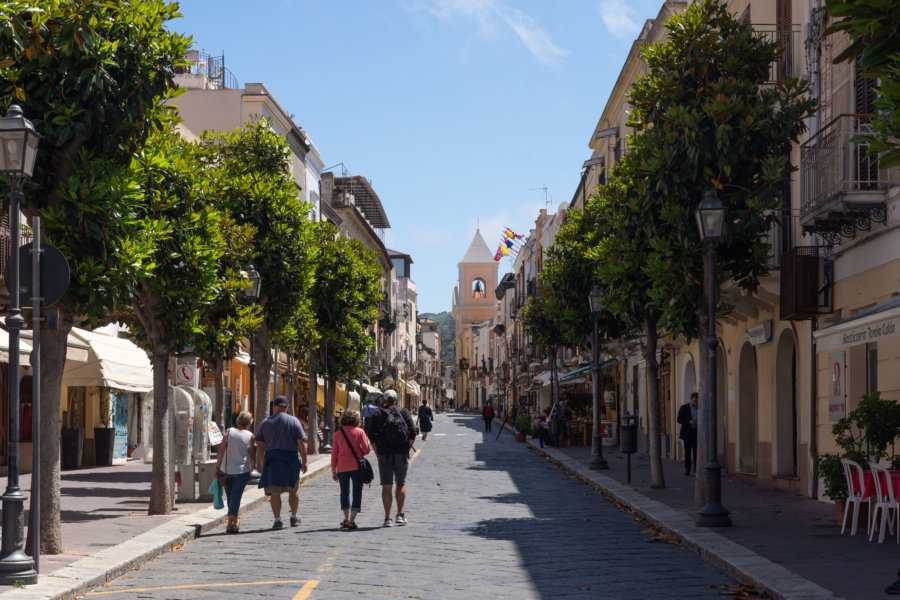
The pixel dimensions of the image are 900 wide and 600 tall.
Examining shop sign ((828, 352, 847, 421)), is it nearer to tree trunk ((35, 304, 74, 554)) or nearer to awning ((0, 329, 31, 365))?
tree trunk ((35, 304, 74, 554))

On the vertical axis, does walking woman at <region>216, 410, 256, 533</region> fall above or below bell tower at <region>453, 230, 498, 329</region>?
below

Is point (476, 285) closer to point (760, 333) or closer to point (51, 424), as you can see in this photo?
point (760, 333)

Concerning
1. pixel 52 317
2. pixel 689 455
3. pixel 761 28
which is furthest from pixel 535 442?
pixel 52 317

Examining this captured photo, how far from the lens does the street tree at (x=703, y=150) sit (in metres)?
16.5

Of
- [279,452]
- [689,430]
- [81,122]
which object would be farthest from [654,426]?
[81,122]

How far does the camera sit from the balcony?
1585 centimetres

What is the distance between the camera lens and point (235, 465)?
15.5m

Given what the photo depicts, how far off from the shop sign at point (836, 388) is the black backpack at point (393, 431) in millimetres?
6838

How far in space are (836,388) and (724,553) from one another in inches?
281

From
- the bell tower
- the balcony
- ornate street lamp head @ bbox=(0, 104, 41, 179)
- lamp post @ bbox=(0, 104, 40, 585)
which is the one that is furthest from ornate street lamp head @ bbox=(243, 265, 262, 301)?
the bell tower

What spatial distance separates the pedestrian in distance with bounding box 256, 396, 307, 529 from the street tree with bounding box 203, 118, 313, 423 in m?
8.73

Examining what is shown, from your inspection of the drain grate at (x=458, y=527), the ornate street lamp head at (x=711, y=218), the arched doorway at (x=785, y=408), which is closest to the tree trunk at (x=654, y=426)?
the arched doorway at (x=785, y=408)

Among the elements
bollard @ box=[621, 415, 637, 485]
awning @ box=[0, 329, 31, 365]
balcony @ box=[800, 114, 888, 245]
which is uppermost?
balcony @ box=[800, 114, 888, 245]

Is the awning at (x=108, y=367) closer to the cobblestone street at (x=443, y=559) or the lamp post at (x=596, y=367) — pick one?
the cobblestone street at (x=443, y=559)
